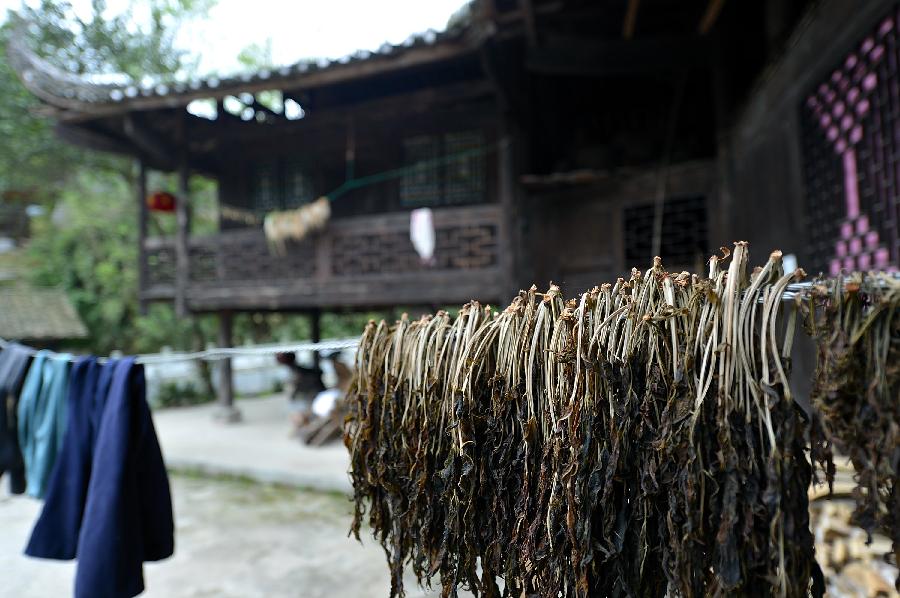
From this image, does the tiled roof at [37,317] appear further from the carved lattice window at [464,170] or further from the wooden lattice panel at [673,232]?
the wooden lattice panel at [673,232]

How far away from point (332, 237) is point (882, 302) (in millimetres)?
6245

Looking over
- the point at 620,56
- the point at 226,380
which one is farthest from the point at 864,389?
the point at 226,380

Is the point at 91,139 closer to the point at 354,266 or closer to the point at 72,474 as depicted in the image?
the point at 354,266

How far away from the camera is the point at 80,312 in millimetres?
14023

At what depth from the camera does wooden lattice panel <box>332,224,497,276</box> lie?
6.12m

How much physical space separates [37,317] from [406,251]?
730cm

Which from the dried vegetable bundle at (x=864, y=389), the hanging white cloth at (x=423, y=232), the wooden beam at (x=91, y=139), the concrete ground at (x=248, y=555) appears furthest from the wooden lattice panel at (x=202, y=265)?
the dried vegetable bundle at (x=864, y=389)

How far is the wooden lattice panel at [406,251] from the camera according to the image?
241 inches

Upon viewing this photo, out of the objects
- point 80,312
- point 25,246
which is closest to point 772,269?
point 80,312

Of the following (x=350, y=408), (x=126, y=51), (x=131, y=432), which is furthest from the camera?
(x=126, y=51)

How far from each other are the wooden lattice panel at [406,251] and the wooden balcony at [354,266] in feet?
0.04

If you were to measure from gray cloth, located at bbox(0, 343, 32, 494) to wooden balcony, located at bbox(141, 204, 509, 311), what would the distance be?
3.77 m

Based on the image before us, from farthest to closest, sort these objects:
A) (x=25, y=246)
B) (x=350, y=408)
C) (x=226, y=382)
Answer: (x=25, y=246)
(x=226, y=382)
(x=350, y=408)

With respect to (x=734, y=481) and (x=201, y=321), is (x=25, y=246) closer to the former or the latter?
(x=201, y=321)
